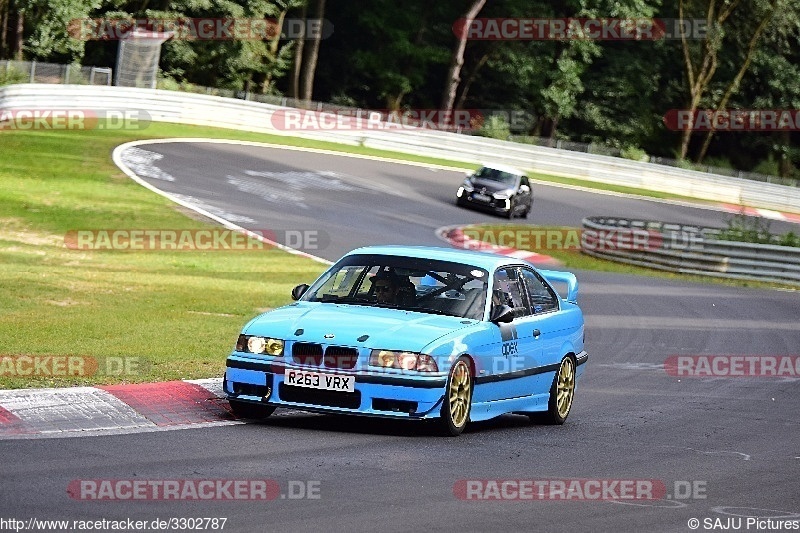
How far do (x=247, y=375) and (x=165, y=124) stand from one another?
33.9 meters

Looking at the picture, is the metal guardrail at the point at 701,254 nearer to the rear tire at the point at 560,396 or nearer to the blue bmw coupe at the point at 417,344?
the blue bmw coupe at the point at 417,344

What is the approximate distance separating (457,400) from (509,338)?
37.8 inches

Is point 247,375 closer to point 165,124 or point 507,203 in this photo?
point 507,203

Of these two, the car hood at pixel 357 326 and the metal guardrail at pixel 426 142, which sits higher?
the car hood at pixel 357 326

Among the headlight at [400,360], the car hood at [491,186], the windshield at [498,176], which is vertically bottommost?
the car hood at [491,186]

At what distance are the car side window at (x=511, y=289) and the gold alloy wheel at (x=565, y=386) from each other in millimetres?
743

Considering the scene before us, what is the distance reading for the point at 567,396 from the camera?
11930 mm

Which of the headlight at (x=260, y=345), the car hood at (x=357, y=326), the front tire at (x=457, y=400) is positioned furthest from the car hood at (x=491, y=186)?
the headlight at (x=260, y=345)

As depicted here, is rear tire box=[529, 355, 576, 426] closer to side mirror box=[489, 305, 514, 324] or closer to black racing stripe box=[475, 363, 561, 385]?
black racing stripe box=[475, 363, 561, 385]

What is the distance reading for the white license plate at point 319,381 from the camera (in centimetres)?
954

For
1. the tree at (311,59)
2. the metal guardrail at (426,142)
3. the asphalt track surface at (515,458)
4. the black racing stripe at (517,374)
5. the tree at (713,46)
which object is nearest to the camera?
the asphalt track surface at (515,458)

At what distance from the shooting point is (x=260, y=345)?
32.1 feet

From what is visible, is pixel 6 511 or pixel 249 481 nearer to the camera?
pixel 6 511

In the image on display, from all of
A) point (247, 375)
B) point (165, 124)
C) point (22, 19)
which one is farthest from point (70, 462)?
point (22, 19)
